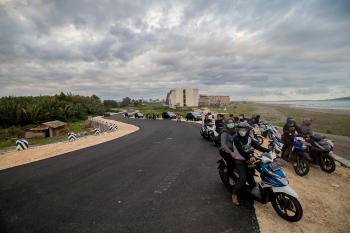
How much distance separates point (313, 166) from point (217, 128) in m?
5.52

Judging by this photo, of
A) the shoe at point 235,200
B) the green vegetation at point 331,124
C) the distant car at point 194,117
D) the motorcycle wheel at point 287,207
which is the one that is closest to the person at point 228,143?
the shoe at point 235,200

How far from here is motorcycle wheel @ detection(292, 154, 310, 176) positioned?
606cm

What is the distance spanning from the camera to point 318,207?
14.0ft

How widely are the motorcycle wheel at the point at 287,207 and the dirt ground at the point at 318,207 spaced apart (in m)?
0.12

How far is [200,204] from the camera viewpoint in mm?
4355

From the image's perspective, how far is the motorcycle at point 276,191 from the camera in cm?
361

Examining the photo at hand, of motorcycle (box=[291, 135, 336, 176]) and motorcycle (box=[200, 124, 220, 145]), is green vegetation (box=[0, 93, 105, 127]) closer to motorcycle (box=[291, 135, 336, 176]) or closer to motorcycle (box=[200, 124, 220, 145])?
motorcycle (box=[200, 124, 220, 145])

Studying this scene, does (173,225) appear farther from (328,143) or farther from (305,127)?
(305,127)

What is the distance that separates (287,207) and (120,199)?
12.5 ft

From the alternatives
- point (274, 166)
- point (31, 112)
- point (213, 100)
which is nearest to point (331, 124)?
point (274, 166)

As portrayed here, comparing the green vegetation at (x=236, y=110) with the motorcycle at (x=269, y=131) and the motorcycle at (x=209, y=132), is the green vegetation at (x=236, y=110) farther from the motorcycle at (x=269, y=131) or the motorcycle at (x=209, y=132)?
the motorcycle at (x=209, y=132)

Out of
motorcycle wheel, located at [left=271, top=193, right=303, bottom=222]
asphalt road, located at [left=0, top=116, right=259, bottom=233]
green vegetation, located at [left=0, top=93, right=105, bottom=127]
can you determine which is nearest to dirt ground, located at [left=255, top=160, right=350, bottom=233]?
motorcycle wheel, located at [left=271, top=193, right=303, bottom=222]

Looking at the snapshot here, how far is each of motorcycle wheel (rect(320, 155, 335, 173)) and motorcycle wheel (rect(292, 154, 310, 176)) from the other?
3.07ft

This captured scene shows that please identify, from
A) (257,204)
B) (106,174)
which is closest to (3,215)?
(106,174)
